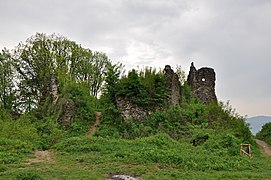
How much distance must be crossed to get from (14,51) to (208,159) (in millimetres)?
21865

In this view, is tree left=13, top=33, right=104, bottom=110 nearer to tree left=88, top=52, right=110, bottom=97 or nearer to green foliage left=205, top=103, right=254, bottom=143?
tree left=88, top=52, right=110, bottom=97

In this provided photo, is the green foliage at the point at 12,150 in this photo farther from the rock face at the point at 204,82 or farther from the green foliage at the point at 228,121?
the rock face at the point at 204,82

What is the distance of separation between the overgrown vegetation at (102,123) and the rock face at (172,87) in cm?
55

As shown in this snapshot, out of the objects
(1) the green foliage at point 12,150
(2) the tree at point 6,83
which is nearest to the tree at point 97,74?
(2) the tree at point 6,83

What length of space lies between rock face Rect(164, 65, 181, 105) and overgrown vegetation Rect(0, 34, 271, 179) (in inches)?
21.7

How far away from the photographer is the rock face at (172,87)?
81.8ft

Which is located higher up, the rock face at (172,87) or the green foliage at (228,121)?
the rock face at (172,87)

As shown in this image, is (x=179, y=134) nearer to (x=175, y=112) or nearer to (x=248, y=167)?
(x=175, y=112)

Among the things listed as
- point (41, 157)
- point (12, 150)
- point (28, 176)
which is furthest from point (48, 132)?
point (28, 176)

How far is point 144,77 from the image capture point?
24.7 m

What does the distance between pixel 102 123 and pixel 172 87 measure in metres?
5.78

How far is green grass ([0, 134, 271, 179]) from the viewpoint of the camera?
38.2ft

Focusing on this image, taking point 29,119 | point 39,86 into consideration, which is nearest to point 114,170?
point 29,119

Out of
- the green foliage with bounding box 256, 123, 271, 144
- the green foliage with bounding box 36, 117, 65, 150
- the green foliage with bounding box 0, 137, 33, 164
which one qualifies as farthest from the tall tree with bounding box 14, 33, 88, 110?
the green foliage with bounding box 256, 123, 271, 144
